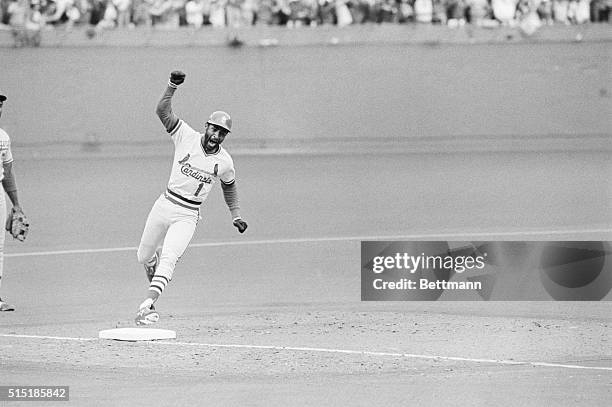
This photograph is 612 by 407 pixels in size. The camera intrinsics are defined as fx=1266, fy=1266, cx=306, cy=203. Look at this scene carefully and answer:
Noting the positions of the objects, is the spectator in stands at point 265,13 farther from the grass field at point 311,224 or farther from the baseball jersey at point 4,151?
the baseball jersey at point 4,151

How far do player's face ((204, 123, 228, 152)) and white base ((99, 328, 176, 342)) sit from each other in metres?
1.73

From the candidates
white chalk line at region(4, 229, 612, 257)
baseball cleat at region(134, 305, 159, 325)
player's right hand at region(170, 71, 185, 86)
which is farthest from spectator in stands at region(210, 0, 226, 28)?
baseball cleat at region(134, 305, 159, 325)

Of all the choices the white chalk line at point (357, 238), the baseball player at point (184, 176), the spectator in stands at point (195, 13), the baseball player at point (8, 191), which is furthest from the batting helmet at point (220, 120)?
the spectator in stands at point (195, 13)

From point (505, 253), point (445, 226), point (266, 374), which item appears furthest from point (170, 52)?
point (266, 374)

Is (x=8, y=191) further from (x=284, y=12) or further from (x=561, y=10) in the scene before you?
(x=561, y=10)

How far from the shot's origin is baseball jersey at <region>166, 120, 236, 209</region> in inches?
460

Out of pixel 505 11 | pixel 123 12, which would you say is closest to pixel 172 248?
pixel 123 12

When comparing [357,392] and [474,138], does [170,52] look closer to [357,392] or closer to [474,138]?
[474,138]

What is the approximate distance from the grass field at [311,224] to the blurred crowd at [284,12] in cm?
85

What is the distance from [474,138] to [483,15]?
11.5 feet

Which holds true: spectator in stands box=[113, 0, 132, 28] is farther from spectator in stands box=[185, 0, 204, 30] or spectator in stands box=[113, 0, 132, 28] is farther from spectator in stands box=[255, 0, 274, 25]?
spectator in stands box=[255, 0, 274, 25]

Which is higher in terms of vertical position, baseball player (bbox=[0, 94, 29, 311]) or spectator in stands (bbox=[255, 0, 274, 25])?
spectator in stands (bbox=[255, 0, 274, 25])

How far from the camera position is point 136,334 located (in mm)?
11242

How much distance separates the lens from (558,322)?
41.1 ft
